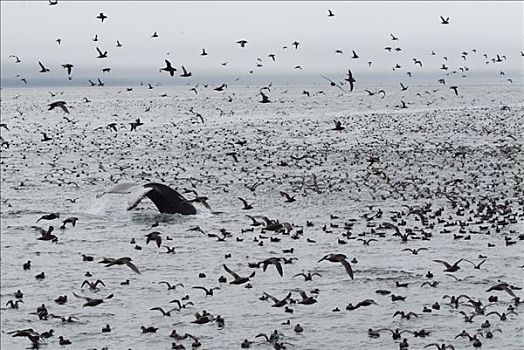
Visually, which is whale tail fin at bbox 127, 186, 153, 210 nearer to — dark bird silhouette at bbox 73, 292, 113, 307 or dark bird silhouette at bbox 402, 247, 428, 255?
dark bird silhouette at bbox 73, 292, 113, 307

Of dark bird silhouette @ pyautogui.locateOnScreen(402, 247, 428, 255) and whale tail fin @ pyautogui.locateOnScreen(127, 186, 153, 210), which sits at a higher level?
whale tail fin @ pyautogui.locateOnScreen(127, 186, 153, 210)

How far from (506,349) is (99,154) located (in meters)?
39.1

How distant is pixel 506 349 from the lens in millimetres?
15156

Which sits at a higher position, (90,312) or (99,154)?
(99,154)

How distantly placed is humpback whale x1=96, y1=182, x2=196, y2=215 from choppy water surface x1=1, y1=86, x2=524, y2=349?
433 mm

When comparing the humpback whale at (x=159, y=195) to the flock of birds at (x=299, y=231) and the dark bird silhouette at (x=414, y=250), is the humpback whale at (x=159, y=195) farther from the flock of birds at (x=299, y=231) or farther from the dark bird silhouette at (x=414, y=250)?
the dark bird silhouette at (x=414, y=250)

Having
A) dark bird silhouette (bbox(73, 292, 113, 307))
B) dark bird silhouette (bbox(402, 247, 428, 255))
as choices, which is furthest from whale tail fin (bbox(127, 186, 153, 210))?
dark bird silhouette (bbox(402, 247, 428, 255))

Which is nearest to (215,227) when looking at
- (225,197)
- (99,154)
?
(225,197)

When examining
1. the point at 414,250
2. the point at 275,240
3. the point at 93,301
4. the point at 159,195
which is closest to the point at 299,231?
the point at 275,240

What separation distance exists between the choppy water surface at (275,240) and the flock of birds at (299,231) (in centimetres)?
8

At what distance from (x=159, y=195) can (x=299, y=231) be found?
18.3 feet

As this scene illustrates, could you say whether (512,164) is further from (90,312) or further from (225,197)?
(90,312)

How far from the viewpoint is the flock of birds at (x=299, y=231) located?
16953mm

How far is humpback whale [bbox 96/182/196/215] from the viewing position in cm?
2755
